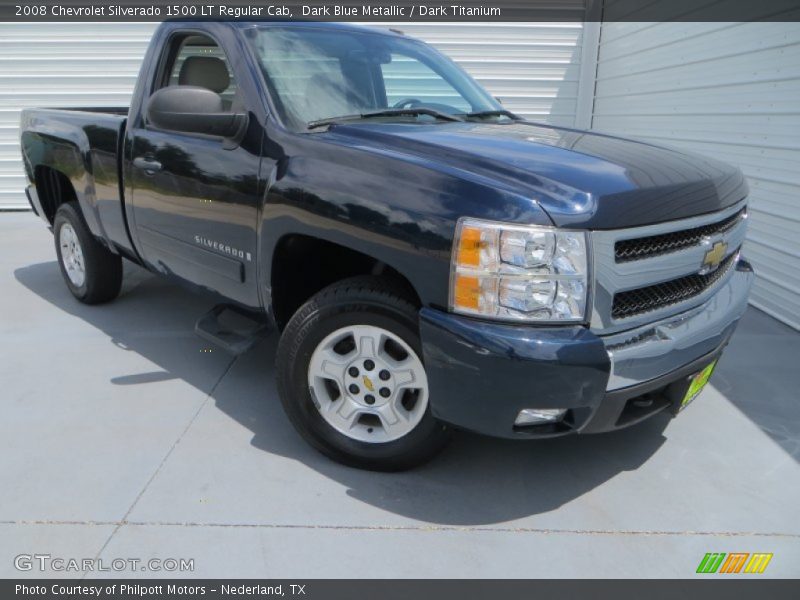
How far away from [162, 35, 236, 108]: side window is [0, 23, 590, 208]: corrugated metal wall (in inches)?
226

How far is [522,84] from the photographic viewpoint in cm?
910

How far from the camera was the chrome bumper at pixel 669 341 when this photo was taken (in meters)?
2.34

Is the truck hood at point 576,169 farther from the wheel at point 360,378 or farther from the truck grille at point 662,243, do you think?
the wheel at point 360,378

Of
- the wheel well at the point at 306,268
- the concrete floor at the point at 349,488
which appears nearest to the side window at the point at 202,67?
the wheel well at the point at 306,268

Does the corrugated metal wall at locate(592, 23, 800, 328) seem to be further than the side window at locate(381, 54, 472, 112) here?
Yes

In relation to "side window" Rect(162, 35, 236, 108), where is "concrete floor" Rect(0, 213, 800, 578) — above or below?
below

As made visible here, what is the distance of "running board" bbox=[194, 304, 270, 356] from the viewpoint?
3.41 m

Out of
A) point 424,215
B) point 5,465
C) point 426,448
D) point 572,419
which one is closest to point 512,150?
point 424,215

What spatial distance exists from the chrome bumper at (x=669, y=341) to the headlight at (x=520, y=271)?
0.23 metres

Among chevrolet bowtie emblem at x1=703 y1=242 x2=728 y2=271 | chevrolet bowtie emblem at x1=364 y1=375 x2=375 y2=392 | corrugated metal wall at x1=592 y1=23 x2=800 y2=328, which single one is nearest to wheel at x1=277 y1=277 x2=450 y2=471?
chevrolet bowtie emblem at x1=364 y1=375 x2=375 y2=392

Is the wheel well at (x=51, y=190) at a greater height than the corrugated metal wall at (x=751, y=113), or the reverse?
the corrugated metal wall at (x=751, y=113)

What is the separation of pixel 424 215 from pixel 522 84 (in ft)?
24.4

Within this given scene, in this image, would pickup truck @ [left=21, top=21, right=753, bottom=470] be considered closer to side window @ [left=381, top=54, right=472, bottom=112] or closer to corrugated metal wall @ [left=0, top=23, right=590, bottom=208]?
side window @ [left=381, top=54, right=472, bottom=112]

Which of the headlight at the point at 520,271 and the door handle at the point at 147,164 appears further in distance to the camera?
A: the door handle at the point at 147,164
